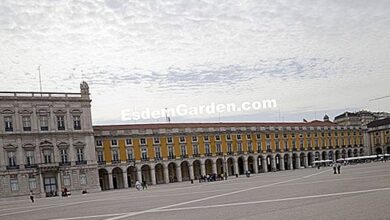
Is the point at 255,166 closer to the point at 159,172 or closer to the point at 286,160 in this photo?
the point at 286,160

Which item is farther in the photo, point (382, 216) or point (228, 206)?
point (228, 206)

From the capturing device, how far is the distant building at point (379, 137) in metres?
125

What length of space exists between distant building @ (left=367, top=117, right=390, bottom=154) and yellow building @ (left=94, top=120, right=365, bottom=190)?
19265mm

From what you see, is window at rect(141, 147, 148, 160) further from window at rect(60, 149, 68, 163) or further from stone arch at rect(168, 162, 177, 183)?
window at rect(60, 149, 68, 163)

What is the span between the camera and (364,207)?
575 inches

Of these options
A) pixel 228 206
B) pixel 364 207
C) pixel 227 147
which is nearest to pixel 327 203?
pixel 364 207

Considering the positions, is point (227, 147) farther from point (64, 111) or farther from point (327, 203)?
point (327, 203)

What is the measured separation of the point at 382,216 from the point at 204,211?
23.5 feet

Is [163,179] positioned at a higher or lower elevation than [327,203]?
lower

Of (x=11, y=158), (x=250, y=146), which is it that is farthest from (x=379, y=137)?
(x=11, y=158)

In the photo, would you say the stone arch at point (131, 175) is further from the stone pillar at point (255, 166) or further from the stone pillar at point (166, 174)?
the stone pillar at point (255, 166)

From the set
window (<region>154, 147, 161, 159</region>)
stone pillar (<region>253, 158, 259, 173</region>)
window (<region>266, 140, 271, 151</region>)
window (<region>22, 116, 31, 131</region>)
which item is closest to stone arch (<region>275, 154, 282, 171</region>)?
window (<region>266, 140, 271, 151</region>)

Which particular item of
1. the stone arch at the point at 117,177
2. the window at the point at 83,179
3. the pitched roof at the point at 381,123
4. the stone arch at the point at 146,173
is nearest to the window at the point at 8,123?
the window at the point at 83,179

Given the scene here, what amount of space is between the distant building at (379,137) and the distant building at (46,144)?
269 feet
